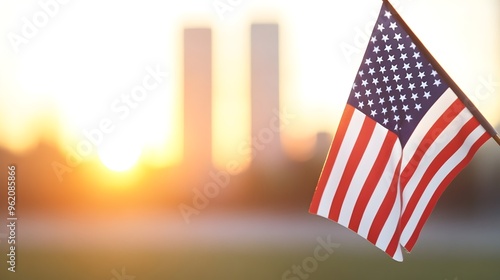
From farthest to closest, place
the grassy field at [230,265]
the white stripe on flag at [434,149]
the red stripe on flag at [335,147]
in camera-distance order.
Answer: the grassy field at [230,265] → the red stripe on flag at [335,147] → the white stripe on flag at [434,149]

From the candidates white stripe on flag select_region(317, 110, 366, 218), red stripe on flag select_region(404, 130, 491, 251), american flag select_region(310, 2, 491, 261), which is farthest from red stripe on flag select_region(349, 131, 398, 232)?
red stripe on flag select_region(404, 130, 491, 251)

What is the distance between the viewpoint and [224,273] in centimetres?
521

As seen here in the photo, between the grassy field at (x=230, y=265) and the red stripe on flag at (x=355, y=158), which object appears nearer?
the red stripe on flag at (x=355, y=158)

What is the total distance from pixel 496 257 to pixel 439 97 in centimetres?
367

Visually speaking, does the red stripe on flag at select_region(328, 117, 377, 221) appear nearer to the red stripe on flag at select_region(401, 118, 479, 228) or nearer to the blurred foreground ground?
the red stripe on flag at select_region(401, 118, 479, 228)

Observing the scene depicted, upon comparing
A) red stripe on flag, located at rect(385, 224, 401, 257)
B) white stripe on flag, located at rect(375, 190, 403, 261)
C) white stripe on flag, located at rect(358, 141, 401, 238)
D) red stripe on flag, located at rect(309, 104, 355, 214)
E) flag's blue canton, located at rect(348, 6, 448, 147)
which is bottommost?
red stripe on flag, located at rect(385, 224, 401, 257)

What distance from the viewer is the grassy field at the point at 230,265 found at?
4934 mm

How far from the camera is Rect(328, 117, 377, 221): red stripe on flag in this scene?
7.50 feet

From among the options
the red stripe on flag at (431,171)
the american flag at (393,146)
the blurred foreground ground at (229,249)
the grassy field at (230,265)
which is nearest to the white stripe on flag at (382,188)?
the american flag at (393,146)

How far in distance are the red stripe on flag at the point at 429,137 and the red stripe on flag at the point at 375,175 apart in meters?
0.08

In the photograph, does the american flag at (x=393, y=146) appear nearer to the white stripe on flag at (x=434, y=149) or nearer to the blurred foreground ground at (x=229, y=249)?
the white stripe on flag at (x=434, y=149)

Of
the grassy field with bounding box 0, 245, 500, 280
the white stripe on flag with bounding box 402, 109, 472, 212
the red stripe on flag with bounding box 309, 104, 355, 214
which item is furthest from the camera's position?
the grassy field with bounding box 0, 245, 500, 280

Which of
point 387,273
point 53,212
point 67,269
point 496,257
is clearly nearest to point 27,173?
point 53,212

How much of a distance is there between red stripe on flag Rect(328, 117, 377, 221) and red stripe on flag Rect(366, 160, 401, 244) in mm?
147
